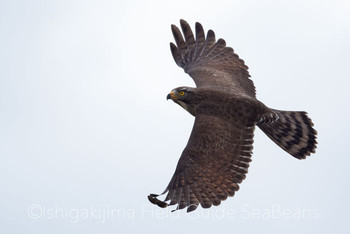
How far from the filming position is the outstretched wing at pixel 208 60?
18141mm

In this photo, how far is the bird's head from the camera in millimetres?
16516

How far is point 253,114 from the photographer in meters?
16.1

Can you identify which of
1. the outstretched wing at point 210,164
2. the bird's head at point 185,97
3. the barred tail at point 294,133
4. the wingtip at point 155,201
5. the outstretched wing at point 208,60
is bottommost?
the wingtip at point 155,201

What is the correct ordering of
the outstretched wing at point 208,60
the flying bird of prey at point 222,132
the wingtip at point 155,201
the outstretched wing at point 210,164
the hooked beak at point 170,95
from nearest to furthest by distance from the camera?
the wingtip at point 155,201 < the outstretched wing at point 210,164 < the flying bird of prey at point 222,132 < the hooked beak at point 170,95 < the outstretched wing at point 208,60

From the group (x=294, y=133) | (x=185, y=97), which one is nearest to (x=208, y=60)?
(x=185, y=97)

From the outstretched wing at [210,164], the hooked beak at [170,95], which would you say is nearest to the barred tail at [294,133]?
the outstretched wing at [210,164]

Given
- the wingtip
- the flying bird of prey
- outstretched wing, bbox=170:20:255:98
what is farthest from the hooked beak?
the wingtip

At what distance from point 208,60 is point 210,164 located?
4588 mm

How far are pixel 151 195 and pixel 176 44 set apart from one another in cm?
630

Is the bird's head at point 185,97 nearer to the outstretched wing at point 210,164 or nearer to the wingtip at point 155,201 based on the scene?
the outstretched wing at point 210,164

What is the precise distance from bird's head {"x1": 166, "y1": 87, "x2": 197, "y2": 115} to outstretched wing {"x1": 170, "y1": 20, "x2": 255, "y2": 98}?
1206 mm

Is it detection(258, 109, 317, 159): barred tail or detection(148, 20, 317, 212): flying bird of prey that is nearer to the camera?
detection(148, 20, 317, 212): flying bird of prey

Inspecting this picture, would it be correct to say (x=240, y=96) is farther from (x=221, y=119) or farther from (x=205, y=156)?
(x=205, y=156)

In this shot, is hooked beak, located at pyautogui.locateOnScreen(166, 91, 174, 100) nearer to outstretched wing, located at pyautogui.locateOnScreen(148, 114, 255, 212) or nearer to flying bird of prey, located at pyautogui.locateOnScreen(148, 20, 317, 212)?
flying bird of prey, located at pyautogui.locateOnScreen(148, 20, 317, 212)
